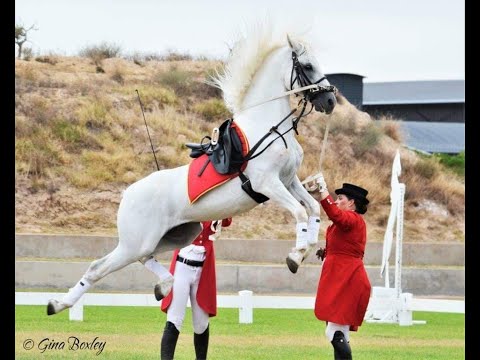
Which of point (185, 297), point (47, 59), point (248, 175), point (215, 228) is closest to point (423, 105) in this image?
point (47, 59)

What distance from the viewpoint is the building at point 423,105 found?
149ft

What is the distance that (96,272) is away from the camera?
9023 millimetres

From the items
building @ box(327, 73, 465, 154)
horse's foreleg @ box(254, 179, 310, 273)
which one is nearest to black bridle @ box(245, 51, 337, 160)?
horse's foreleg @ box(254, 179, 310, 273)

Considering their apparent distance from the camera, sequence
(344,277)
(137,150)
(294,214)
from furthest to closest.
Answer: (137,150), (344,277), (294,214)

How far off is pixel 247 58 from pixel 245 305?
6802 mm

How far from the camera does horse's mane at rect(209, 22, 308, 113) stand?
28.9ft

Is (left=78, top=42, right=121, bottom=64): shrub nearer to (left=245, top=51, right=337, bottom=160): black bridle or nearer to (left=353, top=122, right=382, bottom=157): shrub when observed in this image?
(left=353, top=122, right=382, bottom=157): shrub

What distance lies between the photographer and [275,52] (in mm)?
8797

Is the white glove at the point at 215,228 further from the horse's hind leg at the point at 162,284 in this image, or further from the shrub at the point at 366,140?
the shrub at the point at 366,140

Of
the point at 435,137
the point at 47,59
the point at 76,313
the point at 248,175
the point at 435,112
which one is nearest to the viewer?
the point at 248,175

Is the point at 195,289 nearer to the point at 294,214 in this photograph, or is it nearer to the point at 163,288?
the point at 163,288

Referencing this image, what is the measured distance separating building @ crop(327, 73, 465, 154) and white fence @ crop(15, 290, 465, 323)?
29360 millimetres
